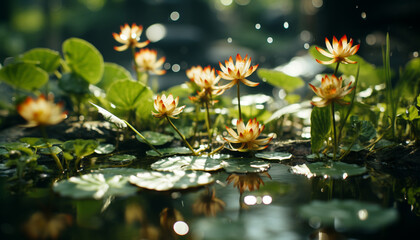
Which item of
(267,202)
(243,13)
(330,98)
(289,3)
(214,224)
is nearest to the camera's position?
(214,224)

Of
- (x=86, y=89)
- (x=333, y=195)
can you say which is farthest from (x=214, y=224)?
(x=86, y=89)

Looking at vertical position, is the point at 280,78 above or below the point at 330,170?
above

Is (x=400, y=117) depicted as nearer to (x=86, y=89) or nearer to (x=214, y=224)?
(x=214, y=224)

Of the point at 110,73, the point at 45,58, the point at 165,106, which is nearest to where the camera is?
the point at 165,106

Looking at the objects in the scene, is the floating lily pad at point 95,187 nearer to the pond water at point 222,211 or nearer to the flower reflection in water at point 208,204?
the pond water at point 222,211

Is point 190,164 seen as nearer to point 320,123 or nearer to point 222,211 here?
point 222,211

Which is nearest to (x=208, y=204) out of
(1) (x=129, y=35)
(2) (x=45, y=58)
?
(1) (x=129, y=35)
